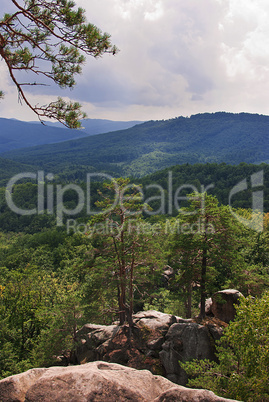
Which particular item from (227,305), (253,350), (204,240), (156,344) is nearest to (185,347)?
(156,344)

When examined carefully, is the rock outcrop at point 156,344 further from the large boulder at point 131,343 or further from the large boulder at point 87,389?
the large boulder at point 87,389

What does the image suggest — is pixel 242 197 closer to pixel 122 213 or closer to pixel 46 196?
pixel 122 213

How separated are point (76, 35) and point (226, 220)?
44.2 feet

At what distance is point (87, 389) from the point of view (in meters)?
4.75

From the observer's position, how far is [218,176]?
410 feet

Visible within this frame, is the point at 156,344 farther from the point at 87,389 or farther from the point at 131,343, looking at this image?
the point at 87,389

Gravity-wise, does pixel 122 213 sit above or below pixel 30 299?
above

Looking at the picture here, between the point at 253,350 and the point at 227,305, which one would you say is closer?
the point at 253,350

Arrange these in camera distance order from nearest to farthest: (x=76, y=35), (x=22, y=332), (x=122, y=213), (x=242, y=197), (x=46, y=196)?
(x=76, y=35)
(x=122, y=213)
(x=22, y=332)
(x=242, y=197)
(x=46, y=196)

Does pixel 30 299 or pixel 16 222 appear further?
pixel 16 222

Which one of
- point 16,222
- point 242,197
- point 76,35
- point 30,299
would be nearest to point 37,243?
point 30,299

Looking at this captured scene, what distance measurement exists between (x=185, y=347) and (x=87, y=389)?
A: 1371 centimetres

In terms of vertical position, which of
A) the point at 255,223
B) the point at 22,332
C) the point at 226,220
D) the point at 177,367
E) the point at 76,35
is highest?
the point at 76,35

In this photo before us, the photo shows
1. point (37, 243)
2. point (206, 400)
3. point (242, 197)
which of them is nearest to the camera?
point (206, 400)
